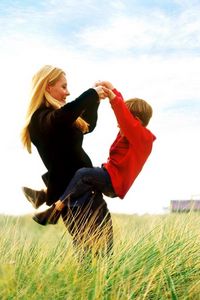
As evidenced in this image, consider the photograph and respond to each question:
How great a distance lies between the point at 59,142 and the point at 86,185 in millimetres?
317

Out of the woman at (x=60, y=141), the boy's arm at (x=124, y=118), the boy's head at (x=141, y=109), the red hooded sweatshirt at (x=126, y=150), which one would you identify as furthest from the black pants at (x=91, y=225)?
the boy's head at (x=141, y=109)

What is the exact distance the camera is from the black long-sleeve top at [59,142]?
3877 mm

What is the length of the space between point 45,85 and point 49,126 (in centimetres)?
31

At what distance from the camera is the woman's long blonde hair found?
4090mm

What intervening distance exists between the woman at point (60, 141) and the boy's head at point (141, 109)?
0.30 metres

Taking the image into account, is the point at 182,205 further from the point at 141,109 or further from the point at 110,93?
the point at 110,93

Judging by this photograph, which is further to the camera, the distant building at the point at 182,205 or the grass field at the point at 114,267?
the distant building at the point at 182,205

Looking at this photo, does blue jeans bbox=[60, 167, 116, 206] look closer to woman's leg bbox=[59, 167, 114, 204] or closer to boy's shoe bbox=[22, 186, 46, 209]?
woman's leg bbox=[59, 167, 114, 204]

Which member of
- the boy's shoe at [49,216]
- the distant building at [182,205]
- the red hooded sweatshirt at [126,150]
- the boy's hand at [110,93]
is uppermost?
the boy's hand at [110,93]

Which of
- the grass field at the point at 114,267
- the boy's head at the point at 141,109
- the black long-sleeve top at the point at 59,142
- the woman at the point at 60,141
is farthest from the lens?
the boy's head at the point at 141,109

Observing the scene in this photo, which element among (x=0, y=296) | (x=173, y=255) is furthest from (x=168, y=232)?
(x=0, y=296)

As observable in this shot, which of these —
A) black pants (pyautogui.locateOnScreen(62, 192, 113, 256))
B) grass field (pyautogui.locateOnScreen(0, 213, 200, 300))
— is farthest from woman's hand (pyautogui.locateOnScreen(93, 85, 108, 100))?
grass field (pyautogui.locateOnScreen(0, 213, 200, 300))

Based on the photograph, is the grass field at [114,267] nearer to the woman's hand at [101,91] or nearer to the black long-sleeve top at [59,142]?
the black long-sleeve top at [59,142]

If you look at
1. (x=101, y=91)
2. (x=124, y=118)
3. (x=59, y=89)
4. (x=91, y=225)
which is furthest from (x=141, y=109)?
(x=91, y=225)
